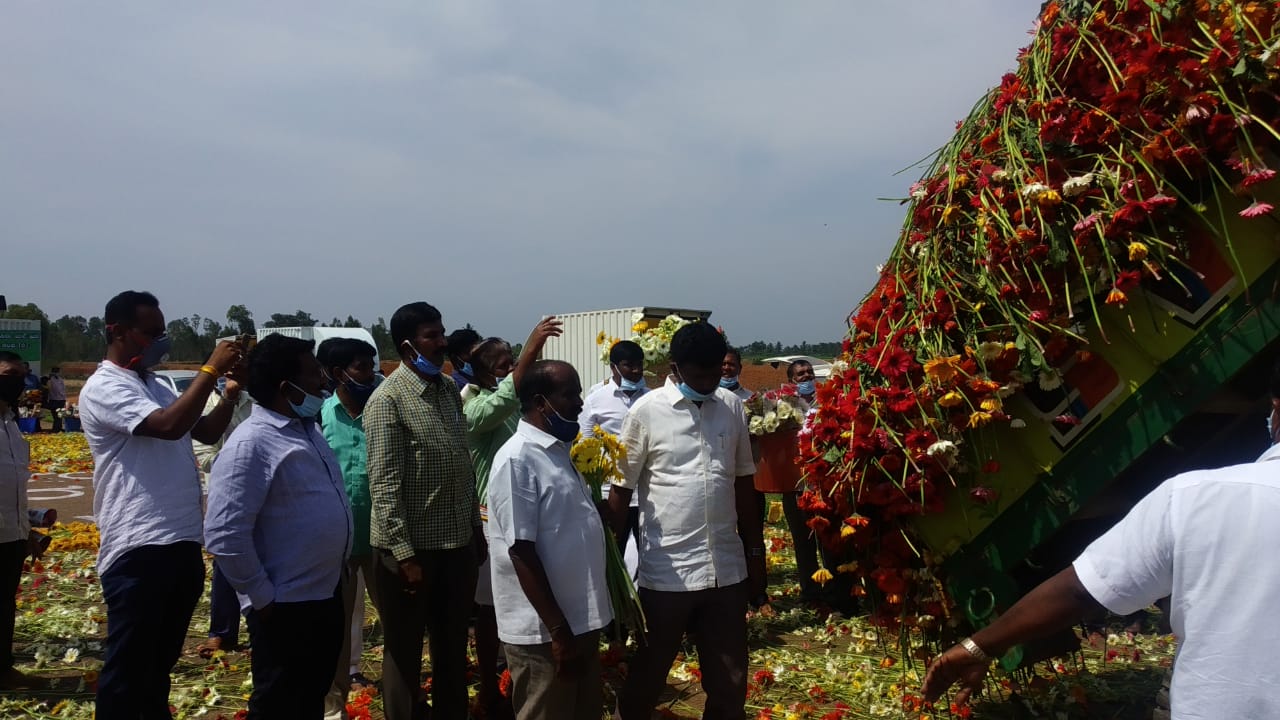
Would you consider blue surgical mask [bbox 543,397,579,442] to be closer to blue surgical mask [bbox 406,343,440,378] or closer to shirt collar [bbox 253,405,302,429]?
blue surgical mask [bbox 406,343,440,378]

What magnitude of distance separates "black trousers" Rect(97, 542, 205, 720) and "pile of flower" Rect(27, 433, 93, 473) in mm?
16445

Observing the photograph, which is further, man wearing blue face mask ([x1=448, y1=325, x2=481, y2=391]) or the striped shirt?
man wearing blue face mask ([x1=448, y1=325, x2=481, y2=391])

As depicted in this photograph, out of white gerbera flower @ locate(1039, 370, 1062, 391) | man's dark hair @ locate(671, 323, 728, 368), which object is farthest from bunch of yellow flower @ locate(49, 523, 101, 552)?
white gerbera flower @ locate(1039, 370, 1062, 391)

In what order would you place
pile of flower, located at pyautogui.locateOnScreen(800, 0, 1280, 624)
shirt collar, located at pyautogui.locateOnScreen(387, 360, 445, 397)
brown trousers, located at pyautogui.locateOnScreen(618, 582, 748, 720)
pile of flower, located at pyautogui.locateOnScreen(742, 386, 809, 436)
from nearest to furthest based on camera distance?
1. pile of flower, located at pyautogui.locateOnScreen(800, 0, 1280, 624)
2. brown trousers, located at pyautogui.locateOnScreen(618, 582, 748, 720)
3. shirt collar, located at pyautogui.locateOnScreen(387, 360, 445, 397)
4. pile of flower, located at pyautogui.locateOnScreen(742, 386, 809, 436)

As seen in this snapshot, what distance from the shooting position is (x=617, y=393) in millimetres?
7027

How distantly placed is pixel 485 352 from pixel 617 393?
1724 millimetres

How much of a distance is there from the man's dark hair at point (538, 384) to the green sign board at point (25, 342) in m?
29.2

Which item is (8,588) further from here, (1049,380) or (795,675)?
(1049,380)

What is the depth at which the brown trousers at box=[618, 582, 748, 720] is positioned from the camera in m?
4.08

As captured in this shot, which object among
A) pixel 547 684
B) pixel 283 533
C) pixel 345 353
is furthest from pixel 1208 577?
pixel 345 353

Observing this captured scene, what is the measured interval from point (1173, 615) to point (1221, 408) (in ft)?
→ 6.23

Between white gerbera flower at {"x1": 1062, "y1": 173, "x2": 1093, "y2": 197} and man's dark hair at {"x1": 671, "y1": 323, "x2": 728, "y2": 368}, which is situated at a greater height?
white gerbera flower at {"x1": 1062, "y1": 173, "x2": 1093, "y2": 197}

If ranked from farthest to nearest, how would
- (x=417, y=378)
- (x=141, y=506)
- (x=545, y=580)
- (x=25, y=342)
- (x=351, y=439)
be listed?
(x=25, y=342)
(x=351, y=439)
(x=417, y=378)
(x=141, y=506)
(x=545, y=580)

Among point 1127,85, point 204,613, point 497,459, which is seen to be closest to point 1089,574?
point 1127,85
